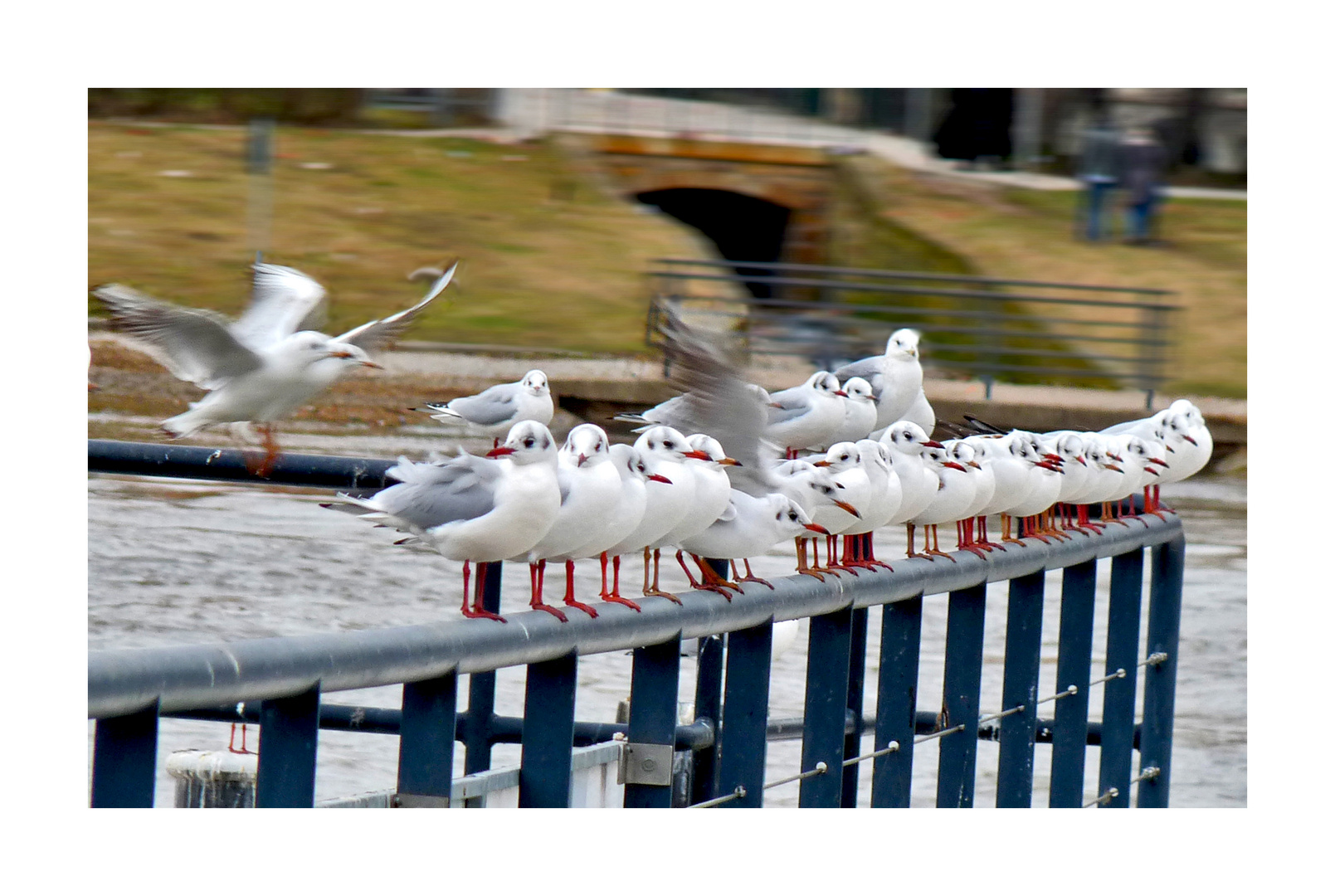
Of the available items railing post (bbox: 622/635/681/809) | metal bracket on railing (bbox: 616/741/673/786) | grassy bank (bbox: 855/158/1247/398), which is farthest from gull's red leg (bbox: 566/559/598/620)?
grassy bank (bbox: 855/158/1247/398)

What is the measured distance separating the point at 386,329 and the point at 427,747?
9.54 feet

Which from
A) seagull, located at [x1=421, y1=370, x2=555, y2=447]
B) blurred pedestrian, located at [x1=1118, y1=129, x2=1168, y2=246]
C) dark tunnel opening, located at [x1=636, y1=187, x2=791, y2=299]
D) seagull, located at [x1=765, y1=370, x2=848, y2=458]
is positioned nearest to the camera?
seagull, located at [x1=765, y1=370, x2=848, y2=458]

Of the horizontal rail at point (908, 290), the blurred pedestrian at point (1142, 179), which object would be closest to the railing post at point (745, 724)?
the blurred pedestrian at point (1142, 179)

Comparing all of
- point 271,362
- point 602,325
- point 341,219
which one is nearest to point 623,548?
point 271,362

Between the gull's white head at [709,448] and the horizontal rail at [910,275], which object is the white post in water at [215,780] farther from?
the horizontal rail at [910,275]

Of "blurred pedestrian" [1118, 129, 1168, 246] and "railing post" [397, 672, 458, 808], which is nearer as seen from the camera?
"railing post" [397, 672, 458, 808]

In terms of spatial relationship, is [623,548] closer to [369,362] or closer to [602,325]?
[369,362]

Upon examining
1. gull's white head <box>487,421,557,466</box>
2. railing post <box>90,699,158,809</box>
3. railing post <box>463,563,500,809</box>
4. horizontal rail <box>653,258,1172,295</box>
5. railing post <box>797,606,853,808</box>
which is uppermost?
horizontal rail <box>653,258,1172,295</box>

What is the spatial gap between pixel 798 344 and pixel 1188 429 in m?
8.41

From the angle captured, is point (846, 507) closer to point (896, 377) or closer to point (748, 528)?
point (748, 528)

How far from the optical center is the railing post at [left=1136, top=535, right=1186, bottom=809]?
4.66m

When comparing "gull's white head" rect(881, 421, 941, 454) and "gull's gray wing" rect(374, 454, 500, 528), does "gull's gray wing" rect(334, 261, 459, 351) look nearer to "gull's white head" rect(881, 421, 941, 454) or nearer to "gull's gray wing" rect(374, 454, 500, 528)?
"gull's white head" rect(881, 421, 941, 454)

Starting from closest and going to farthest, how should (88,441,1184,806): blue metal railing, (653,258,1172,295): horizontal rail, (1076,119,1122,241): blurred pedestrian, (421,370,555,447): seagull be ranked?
(88,441,1184,806): blue metal railing → (421,370,555,447): seagull → (1076,119,1122,241): blurred pedestrian → (653,258,1172,295): horizontal rail

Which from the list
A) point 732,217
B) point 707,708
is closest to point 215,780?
point 707,708
